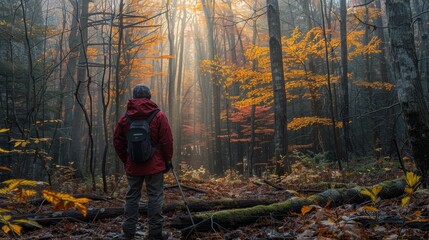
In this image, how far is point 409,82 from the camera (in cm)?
493

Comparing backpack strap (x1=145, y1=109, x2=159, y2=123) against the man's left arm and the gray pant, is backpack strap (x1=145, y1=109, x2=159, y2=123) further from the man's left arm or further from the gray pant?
the gray pant

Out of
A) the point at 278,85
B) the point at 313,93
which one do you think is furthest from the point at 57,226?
the point at 313,93

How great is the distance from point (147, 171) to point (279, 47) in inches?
269

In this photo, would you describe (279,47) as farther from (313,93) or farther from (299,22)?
(299,22)

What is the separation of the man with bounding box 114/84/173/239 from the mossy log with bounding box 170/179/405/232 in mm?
656

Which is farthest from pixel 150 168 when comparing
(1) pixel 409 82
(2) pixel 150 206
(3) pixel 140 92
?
(1) pixel 409 82

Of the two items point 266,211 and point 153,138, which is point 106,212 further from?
point 266,211

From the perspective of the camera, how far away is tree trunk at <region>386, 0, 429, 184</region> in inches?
191

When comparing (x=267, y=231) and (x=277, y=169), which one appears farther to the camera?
(x=277, y=169)

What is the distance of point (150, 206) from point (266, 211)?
164cm

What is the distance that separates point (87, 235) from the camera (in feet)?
15.8

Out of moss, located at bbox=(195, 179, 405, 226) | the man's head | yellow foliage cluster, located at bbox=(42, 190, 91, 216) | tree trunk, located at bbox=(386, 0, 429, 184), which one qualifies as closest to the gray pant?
moss, located at bbox=(195, 179, 405, 226)

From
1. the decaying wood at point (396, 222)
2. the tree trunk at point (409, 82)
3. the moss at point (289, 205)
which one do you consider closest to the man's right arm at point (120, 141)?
the moss at point (289, 205)

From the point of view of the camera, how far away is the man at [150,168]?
15.7 ft
